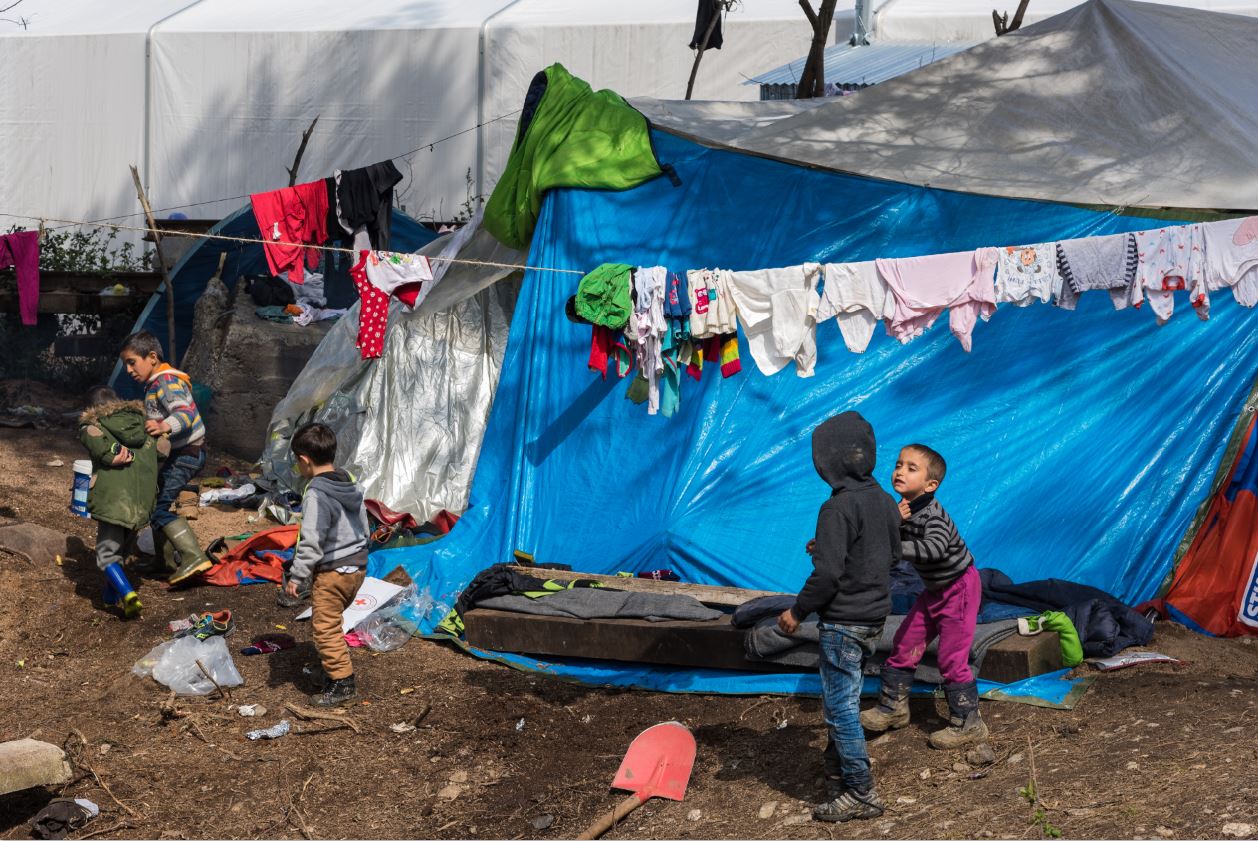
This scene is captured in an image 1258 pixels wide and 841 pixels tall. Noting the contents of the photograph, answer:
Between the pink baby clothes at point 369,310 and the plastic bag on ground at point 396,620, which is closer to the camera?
the plastic bag on ground at point 396,620

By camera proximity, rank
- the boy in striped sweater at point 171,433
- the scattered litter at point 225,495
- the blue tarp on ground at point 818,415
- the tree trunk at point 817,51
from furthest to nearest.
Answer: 1. the tree trunk at point 817,51
2. the scattered litter at point 225,495
3. the boy in striped sweater at point 171,433
4. the blue tarp on ground at point 818,415

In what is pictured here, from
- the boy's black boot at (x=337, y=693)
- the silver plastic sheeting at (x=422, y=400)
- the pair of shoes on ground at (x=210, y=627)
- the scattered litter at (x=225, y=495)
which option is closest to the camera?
the boy's black boot at (x=337, y=693)

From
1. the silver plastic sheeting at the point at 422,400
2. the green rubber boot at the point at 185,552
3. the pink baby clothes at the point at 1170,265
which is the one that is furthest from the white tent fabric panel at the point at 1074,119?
the green rubber boot at the point at 185,552

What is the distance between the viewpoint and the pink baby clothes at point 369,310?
27.1 feet

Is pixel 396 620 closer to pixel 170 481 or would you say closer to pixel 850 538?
pixel 170 481

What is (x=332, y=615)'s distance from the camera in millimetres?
6031

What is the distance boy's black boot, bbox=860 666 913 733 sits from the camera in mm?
5324

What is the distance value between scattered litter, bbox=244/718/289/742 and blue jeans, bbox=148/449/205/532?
211cm

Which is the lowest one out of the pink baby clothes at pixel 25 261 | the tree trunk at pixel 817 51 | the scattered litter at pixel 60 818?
the scattered litter at pixel 60 818

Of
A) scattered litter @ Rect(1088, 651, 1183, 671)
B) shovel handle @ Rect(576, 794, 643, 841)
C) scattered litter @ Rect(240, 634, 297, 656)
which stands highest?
scattered litter @ Rect(1088, 651, 1183, 671)

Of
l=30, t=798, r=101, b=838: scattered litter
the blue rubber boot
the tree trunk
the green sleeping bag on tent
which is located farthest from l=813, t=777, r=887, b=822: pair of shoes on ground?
the tree trunk

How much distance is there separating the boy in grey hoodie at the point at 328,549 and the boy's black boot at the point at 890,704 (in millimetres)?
2400

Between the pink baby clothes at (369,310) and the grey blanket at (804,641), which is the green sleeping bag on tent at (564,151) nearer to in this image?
the pink baby clothes at (369,310)

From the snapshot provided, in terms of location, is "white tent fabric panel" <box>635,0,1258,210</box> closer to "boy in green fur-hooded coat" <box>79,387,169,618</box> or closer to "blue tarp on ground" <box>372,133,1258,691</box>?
"blue tarp on ground" <box>372,133,1258,691</box>
